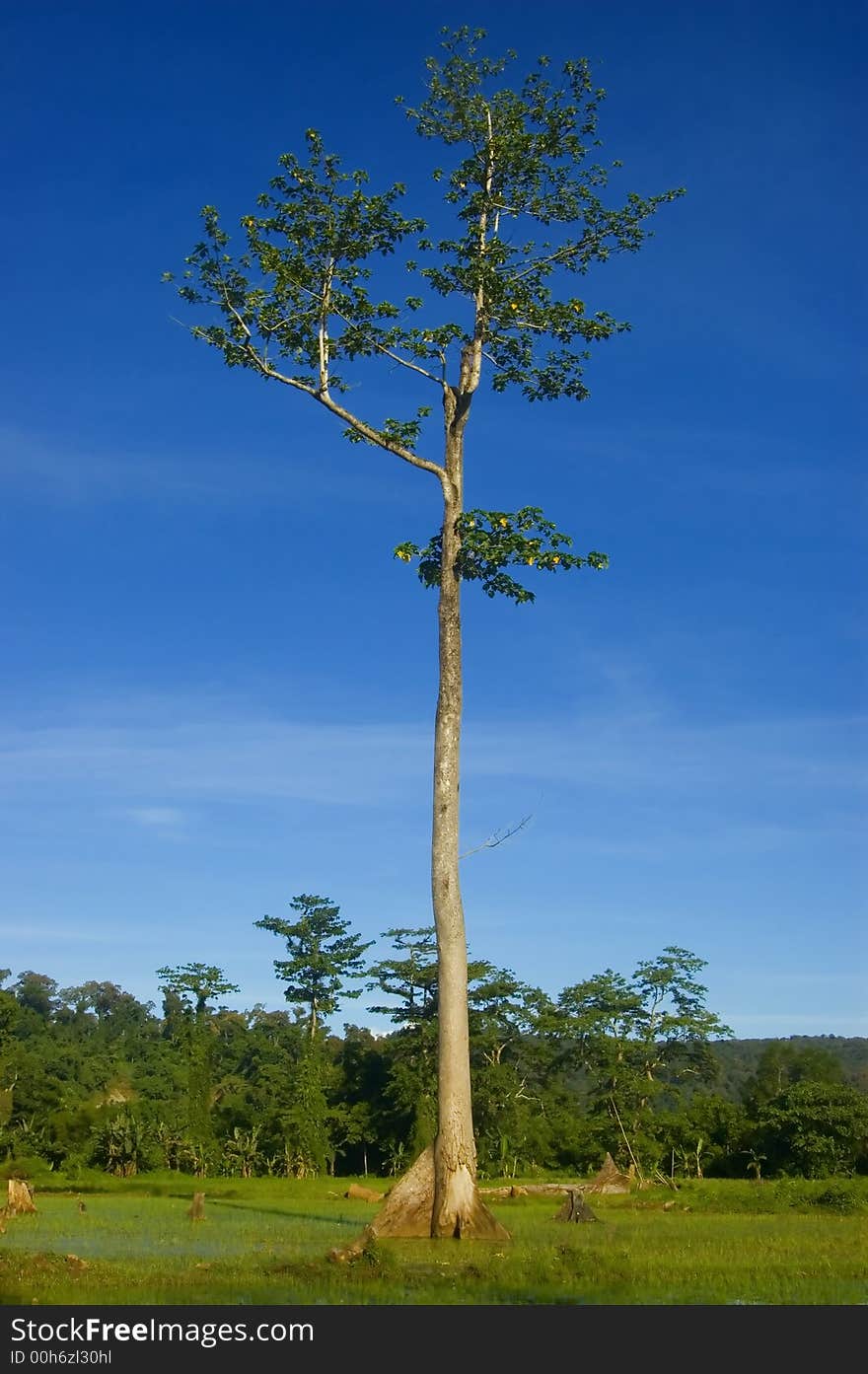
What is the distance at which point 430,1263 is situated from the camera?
40.4ft

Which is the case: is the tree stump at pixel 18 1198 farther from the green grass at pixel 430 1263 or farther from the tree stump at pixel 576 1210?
the tree stump at pixel 576 1210

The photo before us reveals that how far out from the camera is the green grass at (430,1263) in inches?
392

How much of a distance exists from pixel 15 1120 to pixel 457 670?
39013 millimetres

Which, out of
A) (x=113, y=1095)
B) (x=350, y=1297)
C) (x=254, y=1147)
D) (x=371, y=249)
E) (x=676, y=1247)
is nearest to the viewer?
(x=350, y=1297)

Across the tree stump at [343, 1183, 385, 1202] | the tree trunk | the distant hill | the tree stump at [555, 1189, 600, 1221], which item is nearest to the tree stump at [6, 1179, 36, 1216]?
the tree stump at [555, 1189, 600, 1221]

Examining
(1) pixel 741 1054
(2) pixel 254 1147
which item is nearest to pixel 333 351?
(2) pixel 254 1147

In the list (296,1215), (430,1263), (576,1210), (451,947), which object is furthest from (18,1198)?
(430,1263)

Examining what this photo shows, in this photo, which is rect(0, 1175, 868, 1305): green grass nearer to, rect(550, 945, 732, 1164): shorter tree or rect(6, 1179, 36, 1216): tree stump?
rect(6, 1179, 36, 1216): tree stump

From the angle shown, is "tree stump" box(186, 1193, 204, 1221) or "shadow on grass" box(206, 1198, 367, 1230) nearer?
"shadow on grass" box(206, 1198, 367, 1230)

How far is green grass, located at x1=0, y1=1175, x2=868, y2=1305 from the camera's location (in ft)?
32.7

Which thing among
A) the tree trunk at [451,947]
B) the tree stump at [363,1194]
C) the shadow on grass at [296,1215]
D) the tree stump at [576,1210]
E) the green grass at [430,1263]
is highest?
the tree trunk at [451,947]

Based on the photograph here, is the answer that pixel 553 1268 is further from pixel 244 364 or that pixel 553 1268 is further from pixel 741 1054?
pixel 741 1054

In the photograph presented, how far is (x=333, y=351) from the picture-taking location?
792 inches

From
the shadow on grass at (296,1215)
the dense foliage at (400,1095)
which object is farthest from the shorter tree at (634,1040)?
the shadow on grass at (296,1215)
